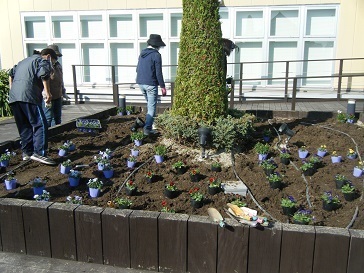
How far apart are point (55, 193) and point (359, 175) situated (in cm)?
317

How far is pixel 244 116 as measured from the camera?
508cm

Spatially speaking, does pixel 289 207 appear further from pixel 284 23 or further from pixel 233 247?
pixel 284 23

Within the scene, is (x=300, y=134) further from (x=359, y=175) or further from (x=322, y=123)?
(x=359, y=175)

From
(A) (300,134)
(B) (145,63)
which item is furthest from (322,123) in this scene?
(B) (145,63)

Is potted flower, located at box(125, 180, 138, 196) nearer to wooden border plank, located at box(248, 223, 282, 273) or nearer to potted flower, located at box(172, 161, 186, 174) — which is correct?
potted flower, located at box(172, 161, 186, 174)

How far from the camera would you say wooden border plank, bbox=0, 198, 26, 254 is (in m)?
2.98

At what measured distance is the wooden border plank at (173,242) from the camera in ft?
8.80

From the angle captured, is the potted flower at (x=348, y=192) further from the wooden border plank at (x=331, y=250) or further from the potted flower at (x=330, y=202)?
the wooden border plank at (x=331, y=250)

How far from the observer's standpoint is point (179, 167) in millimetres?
4090

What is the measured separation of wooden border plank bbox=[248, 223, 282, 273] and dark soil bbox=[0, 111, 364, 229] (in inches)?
21.5

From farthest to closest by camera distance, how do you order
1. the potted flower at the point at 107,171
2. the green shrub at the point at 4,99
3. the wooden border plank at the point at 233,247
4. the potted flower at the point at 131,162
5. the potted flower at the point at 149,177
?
the green shrub at the point at 4,99, the potted flower at the point at 131,162, the potted flower at the point at 107,171, the potted flower at the point at 149,177, the wooden border plank at the point at 233,247

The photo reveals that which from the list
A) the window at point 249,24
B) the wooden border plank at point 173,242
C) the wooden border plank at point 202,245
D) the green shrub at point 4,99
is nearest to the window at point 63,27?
the green shrub at point 4,99

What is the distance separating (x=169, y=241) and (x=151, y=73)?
3.42 meters

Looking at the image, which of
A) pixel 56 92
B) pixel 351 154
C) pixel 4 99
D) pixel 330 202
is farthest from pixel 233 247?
pixel 4 99
